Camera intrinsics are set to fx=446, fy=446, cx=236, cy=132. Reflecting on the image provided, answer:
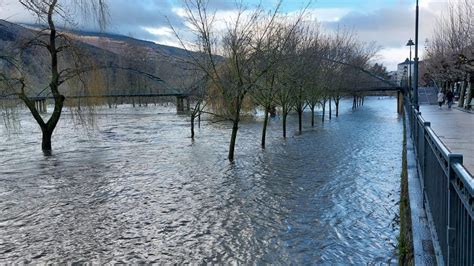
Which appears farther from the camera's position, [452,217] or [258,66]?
[258,66]

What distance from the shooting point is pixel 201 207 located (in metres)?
10.0

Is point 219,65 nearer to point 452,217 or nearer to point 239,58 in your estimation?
point 239,58

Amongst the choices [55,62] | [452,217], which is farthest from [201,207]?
[55,62]

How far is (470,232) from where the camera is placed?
2.42 meters

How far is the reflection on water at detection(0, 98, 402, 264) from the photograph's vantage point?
23.9 feet

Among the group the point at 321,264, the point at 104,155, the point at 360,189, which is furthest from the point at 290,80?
the point at 321,264

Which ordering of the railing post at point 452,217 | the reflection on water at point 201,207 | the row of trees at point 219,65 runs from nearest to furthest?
1. the railing post at point 452,217
2. the reflection on water at point 201,207
3. the row of trees at point 219,65

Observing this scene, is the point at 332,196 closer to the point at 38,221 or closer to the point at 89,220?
→ the point at 89,220

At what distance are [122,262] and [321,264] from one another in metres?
3.02

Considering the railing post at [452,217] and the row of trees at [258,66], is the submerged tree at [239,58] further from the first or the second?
the railing post at [452,217]

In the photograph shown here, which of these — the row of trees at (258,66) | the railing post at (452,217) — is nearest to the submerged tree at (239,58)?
the row of trees at (258,66)

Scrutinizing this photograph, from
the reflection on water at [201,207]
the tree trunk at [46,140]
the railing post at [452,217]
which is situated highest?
the railing post at [452,217]

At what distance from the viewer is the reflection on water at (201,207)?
7289 mm

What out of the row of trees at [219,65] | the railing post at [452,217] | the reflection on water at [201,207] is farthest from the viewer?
the row of trees at [219,65]
